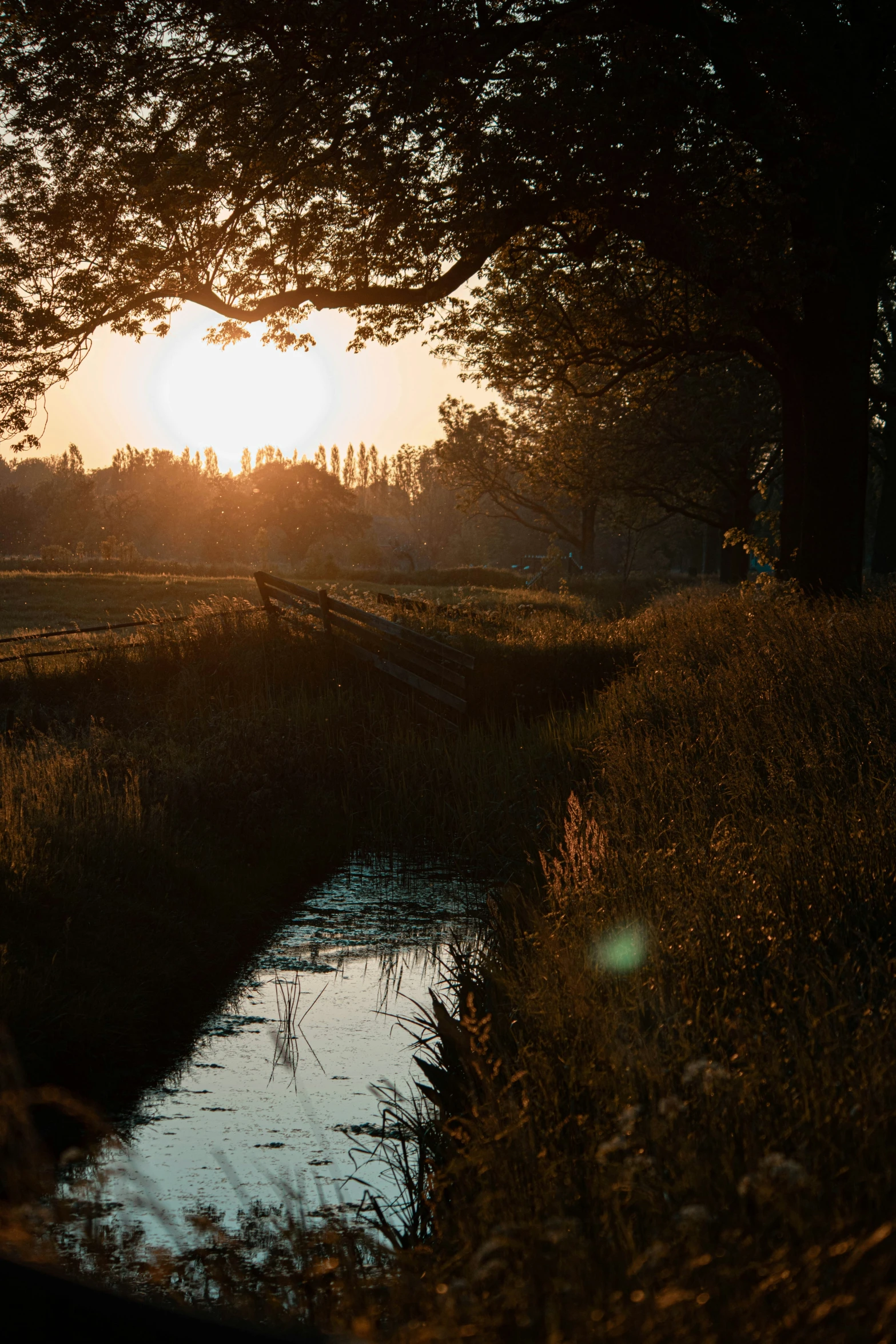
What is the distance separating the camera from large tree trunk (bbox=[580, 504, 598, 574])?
4991 centimetres

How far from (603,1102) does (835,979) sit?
1058 millimetres

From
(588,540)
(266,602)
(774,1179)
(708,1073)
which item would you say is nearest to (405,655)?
(266,602)

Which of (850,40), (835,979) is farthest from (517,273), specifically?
A: (835,979)

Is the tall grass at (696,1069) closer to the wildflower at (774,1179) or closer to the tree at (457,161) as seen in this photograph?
the wildflower at (774,1179)

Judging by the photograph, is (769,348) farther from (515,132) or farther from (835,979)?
(835,979)

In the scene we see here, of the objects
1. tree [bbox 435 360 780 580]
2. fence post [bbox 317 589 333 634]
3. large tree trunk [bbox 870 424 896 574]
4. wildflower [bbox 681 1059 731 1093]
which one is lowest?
wildflower [bbox 681 1059 731 1093]

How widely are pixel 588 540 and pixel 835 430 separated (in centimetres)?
3711

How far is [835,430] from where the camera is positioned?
536 inches

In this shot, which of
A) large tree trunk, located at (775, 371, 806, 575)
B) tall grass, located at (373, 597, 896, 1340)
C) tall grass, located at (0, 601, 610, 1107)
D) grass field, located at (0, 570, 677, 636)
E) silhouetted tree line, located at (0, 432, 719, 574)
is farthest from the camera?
silhouetted tree line, located at (0, 432, 719, 574)

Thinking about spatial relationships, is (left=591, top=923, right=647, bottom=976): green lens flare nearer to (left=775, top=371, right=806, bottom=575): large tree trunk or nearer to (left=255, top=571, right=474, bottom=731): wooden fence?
(left=255, top=571, right=474, bottom=731): wooden fence

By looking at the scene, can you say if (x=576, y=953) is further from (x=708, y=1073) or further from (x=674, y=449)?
(x=674, y=449)

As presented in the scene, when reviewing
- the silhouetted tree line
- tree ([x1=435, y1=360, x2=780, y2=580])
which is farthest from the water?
the silhouetted tree line

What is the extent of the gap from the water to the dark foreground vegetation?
27 cm

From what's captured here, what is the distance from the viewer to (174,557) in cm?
10931
